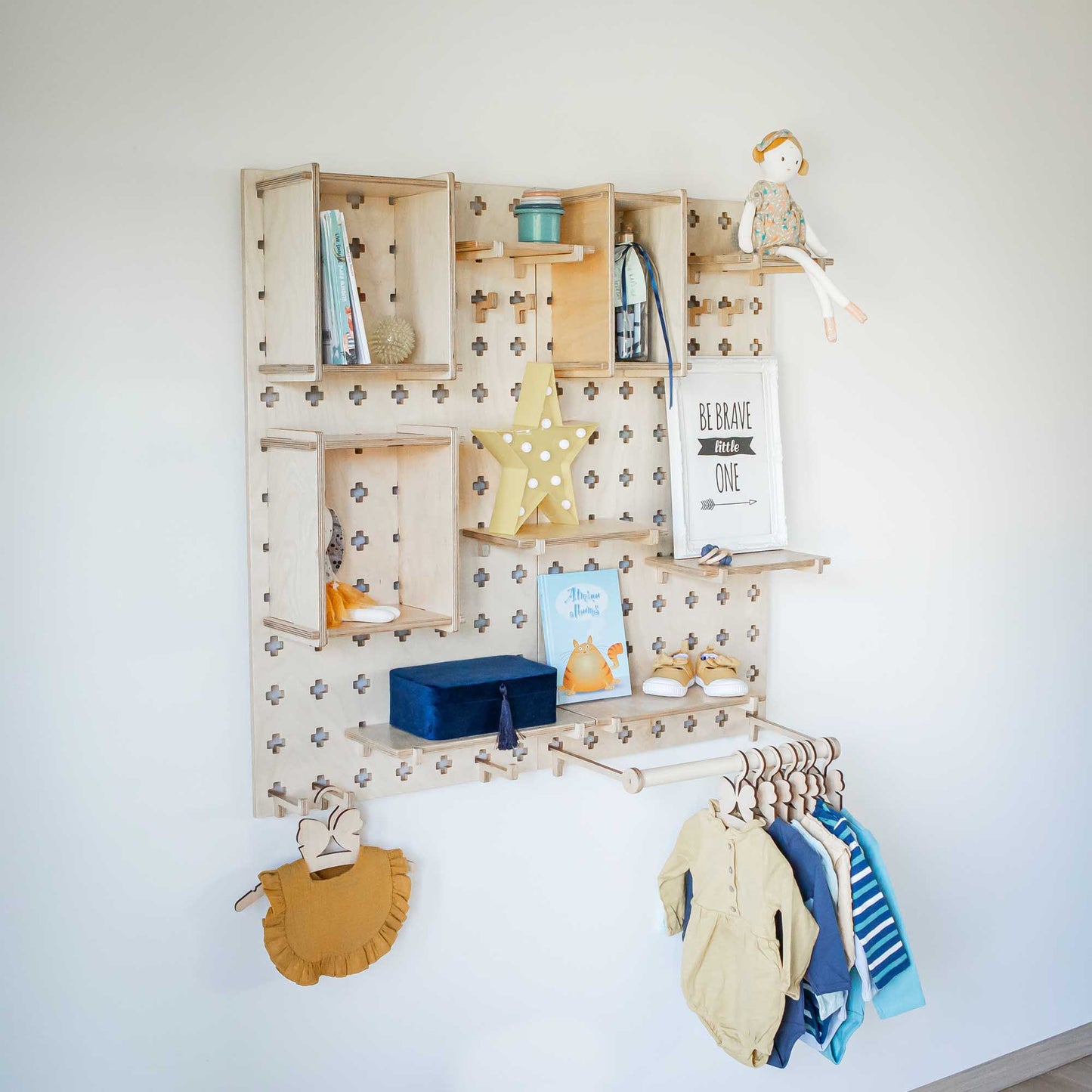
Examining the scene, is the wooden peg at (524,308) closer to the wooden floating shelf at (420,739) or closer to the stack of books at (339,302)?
the stack of books at (339,302)

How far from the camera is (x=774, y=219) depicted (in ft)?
7.18

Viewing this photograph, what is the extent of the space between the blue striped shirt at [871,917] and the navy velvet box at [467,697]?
2.07ft

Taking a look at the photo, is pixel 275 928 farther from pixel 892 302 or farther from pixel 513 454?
pixel 892 302

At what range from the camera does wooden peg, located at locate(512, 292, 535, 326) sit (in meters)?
2.11

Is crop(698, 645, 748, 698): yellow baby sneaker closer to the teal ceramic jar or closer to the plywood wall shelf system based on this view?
the plywood wall shelf system

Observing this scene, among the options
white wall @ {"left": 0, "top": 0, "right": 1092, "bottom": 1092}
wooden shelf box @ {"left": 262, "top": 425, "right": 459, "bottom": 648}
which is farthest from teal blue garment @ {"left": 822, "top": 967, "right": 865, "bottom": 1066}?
wooden shelf box @ {"left": 262, "top": 425, "right": 459, "bottom": 648}

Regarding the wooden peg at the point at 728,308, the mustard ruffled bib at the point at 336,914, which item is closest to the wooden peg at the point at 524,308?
the wooden peg at the point at 728,308

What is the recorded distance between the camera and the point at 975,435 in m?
2.78

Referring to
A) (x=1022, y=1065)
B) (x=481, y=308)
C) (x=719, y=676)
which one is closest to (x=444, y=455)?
(x=481, y=308)

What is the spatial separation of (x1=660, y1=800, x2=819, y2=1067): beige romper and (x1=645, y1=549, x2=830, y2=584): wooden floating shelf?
434 millimetres

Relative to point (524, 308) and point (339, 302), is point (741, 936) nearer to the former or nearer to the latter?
point (524, 308)

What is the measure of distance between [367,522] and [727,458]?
746 millimetres

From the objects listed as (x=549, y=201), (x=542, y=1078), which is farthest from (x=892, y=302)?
(x=542, y=1078)

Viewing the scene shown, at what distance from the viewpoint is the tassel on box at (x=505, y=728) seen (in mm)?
1954
